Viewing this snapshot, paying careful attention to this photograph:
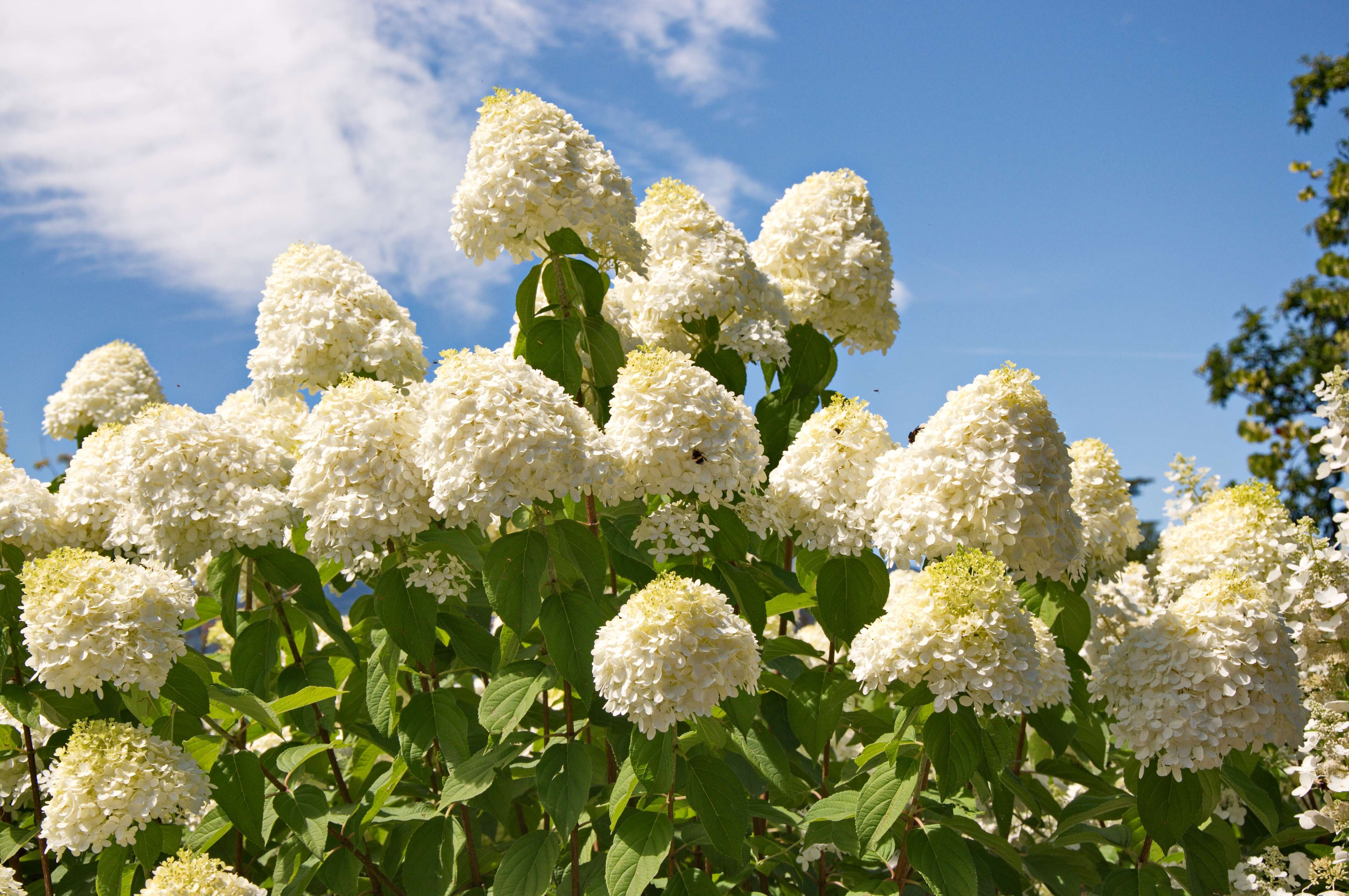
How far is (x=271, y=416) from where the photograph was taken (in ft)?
14.7

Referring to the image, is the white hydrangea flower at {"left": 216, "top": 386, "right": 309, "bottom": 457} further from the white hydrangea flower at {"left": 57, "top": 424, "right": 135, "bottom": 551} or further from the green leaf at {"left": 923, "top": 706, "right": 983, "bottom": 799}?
the green leaf at {"left": 923, "top": 706, "right": 983, "bottom": 799}

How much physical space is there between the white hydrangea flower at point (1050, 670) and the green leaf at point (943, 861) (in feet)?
1.86

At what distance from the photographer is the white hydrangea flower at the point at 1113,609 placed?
15.5ft

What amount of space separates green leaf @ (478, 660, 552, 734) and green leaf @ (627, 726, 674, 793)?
16.4 inches

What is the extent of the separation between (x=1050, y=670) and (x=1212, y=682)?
49 cm

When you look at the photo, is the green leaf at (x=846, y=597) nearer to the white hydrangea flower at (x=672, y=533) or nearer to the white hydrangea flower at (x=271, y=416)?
the white hydrangea flower at (x=672, y=533)

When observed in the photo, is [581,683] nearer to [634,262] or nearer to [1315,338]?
[634,262]

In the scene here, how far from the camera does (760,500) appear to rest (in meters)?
3.49

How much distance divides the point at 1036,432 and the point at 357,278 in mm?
2740

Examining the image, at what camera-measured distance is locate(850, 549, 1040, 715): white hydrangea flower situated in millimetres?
2820

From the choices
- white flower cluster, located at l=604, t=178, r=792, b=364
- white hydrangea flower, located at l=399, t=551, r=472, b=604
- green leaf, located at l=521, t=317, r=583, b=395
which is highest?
white flower cluster, located at l=604, t=178, r=792, b=364

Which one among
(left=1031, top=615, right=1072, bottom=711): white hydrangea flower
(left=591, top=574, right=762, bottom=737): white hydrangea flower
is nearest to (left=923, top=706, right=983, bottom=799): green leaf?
(left=1031, top=615, right=1072, bottom=711): white hydrangea flower

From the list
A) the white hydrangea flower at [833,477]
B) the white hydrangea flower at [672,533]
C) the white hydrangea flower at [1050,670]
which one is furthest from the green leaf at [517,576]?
the white hydrangea flower at [1050,670]

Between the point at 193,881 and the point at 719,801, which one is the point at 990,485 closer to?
the point at 719,801
